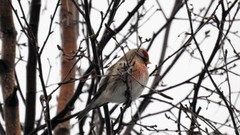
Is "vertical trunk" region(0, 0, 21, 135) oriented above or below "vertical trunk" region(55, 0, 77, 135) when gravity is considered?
below

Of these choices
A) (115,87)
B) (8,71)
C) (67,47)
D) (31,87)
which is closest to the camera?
(8,71)

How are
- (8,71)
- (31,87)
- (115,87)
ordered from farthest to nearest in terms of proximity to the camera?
(115,87) → (31,87) → (8,71)

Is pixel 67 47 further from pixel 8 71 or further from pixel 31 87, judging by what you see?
pixel 8 71

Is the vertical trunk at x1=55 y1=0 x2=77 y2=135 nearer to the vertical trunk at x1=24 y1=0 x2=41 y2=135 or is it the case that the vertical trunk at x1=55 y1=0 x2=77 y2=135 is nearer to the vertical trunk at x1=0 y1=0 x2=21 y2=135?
the vertical trunk at x1=24 y1=0 x2=41 y2=135

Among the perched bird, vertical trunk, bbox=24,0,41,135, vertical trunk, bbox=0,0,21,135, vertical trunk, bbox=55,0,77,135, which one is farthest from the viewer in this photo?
vertical trunk, bbox=55,0,77,135

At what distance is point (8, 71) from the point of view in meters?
3.14

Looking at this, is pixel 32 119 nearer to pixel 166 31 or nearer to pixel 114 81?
pixel 114 81

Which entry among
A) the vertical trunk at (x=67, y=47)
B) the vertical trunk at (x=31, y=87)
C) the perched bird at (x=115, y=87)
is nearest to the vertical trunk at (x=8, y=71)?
the vertical trunk at (x=31, y=87)

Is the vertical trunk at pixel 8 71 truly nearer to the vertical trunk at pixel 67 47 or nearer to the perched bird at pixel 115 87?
the perched bird at pixel 115 87

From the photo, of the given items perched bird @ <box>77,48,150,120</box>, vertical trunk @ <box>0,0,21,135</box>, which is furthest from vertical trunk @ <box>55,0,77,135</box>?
vertical trunk @ <box>0,0,21,135</box>

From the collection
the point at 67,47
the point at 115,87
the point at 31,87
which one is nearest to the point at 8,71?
the point at 31,87

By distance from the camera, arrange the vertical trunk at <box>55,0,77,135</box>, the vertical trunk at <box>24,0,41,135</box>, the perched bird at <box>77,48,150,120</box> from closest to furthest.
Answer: the vertical trunk at <box>24,0,41,135</box> → the perched bird at <box>77,48,150,120</box> → the vertical trunk at <box>55,0,77,135</box>

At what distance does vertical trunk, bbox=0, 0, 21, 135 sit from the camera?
122 inches

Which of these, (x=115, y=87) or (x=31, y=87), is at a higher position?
(x=115, y=87)
